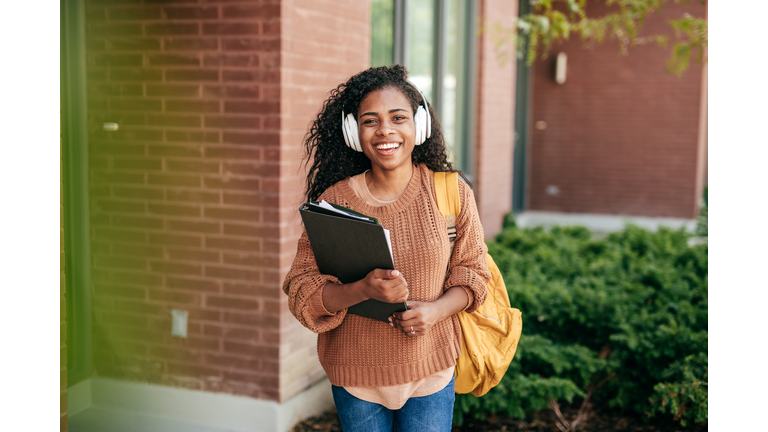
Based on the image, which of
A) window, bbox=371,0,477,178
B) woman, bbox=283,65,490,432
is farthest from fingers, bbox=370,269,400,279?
window, bbox=371,0,477,178

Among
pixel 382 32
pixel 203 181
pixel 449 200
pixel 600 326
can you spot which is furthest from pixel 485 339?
pixel 382 32

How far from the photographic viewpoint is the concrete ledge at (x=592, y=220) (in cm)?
1090

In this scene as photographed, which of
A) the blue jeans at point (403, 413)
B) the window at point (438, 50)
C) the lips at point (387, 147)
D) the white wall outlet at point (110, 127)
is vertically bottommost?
the blue jeans at point (403, 413)

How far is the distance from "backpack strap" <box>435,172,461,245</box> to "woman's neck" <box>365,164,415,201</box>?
0.34 feet

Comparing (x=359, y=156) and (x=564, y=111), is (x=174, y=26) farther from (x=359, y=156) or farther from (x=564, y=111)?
(x=564, y=111)

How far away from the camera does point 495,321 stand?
219 cm

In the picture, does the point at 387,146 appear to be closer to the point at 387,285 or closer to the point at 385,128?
the point at 385,128

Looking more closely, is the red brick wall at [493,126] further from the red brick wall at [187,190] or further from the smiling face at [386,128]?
the smiling face at [386,128]

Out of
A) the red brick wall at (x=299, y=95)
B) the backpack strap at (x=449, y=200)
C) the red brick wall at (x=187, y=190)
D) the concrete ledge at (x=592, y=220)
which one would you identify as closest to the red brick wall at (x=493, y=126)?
the concrete ledge at (x=592, y=220)

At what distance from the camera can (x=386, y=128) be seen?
6.50 feet

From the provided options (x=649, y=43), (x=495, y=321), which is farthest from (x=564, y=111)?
(x=495, y=321)

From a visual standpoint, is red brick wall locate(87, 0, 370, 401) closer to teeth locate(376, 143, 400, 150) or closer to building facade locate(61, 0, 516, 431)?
building facade locate(61, 0, 516, 431)

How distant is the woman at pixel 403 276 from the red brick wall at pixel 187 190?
1.63 metres

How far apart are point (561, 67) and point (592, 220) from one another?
2.61 meters
